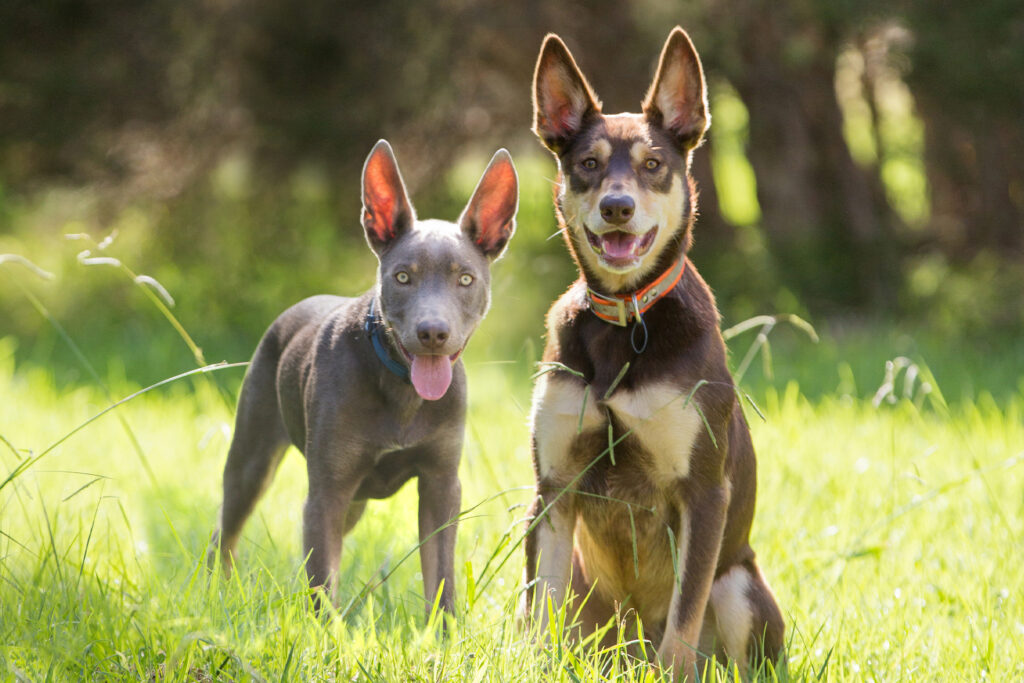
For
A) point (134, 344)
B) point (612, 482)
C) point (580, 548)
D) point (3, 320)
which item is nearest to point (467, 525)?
point (580, 548)

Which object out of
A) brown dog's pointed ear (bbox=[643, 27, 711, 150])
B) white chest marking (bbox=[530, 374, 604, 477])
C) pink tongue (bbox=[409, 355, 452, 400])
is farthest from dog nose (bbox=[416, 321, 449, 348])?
brown dog's pointed ear (bbox=[643, 27, 711, 150])

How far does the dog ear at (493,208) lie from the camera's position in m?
3.56

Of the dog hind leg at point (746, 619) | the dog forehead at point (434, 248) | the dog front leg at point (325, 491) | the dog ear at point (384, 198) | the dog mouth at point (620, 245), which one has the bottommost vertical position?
the dog hind leg at point (746, 619)

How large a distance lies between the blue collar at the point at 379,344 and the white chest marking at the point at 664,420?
672mm

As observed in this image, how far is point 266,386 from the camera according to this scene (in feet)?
13.3

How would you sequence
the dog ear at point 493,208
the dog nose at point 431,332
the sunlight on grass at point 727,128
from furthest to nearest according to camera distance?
1. the sunlight on grass at point 727,128
2. the dog ear at point 493,208
3. the dog nose at point 431,332

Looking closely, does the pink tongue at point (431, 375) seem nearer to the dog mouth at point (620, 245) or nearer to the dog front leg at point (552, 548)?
the dog front leg at point (552, 548)

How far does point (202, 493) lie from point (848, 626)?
10.1ft

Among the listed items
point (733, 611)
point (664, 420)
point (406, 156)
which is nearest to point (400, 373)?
point (664, 420)

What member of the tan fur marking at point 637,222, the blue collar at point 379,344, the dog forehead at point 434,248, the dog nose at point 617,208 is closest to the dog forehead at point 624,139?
the tan fur marking at point 637,222

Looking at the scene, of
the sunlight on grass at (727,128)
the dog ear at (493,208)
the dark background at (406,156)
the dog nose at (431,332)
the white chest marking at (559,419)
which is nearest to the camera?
the dog nose at (431,332)

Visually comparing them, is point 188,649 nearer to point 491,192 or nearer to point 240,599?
point 240,599

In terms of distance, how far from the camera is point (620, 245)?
3445mm

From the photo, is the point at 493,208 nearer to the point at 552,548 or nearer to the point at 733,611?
the point at 552,548
